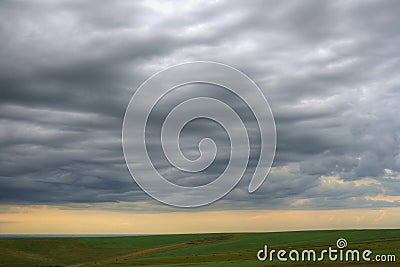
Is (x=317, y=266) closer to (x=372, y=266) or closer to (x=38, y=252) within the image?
(x=372, y=266)

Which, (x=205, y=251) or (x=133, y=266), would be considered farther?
(x=205, y=251)

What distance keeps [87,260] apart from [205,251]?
46.5 meters

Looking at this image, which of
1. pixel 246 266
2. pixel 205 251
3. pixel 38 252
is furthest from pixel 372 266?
pixel 38 252

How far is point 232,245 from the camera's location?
189375 mm

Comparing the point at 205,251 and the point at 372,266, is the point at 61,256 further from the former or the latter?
the point at 372,266

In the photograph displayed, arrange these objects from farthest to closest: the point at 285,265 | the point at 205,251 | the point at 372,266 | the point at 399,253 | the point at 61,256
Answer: the point at 61,256 < the point at 205,251 < the point at 399,253 < the point at 285,265 < the point at 372,266

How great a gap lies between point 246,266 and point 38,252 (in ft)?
409

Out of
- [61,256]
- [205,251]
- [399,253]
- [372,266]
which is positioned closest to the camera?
[372,266]

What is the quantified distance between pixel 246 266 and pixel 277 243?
10101 centimetres

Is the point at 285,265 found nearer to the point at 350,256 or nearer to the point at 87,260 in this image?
the point at 350,256

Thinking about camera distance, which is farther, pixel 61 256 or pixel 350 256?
pixel 61 256

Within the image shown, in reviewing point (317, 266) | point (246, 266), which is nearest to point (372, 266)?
point (317, 266)

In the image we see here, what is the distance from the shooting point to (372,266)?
89.1 m

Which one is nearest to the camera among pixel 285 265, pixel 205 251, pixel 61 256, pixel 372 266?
pixel 372 266
